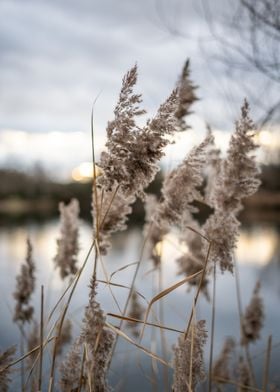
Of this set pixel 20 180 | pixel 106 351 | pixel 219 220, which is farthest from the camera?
pixel 20 180

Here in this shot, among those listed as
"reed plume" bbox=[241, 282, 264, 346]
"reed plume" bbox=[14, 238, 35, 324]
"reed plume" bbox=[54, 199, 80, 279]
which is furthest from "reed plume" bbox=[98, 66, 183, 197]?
"reed plume" bbox=[241, 282, 264, 346]

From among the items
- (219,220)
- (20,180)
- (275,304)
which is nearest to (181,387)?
(219,220)

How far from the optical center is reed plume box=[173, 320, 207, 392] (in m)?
1.44

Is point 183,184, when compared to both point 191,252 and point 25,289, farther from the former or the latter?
point 25,289

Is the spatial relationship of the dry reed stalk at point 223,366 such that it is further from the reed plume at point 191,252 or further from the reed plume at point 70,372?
the reed plume at point 70,372

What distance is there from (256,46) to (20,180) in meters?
52.7

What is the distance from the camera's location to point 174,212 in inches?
81.4

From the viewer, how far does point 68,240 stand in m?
2.86

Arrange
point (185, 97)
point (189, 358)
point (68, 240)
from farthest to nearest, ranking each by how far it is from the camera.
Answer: point (68, 240)
point (185, 97)
point (189, 358)

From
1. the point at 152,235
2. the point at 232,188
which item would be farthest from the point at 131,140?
the point at 152,235

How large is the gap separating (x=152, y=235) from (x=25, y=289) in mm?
878

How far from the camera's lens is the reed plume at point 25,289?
263 centimetres

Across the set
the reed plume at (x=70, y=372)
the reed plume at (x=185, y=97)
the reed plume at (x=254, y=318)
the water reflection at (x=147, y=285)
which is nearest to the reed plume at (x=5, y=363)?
the reed plume at (x=70, y=372)

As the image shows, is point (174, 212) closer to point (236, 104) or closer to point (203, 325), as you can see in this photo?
point (203, 325)
